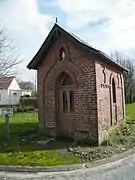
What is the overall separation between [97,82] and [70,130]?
2.95 metres

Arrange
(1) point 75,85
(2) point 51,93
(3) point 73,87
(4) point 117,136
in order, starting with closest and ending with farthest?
(1) point 75,85
(3) point 73,87
(4) point 117,136
(2) point 51,93

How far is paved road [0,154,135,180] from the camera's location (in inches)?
338

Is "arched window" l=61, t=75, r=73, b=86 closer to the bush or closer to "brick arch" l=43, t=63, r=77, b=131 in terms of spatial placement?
"brick arch" l=43, t=63, r=77, b=131

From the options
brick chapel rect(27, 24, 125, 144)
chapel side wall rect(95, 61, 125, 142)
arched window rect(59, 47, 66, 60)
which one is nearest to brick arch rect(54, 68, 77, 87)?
brick chapel rect(27, 24, 125, 144)

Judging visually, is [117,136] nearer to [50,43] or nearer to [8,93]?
[50,43]

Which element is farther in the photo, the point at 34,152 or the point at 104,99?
the point at 104,99

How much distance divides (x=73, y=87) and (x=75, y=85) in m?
0.26

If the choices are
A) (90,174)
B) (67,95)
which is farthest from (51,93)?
(90,174)

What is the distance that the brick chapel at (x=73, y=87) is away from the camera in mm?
12776

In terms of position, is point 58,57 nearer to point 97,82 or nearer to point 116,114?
point 97,82

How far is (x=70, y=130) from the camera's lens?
14023mm

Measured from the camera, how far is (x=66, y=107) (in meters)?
14.4

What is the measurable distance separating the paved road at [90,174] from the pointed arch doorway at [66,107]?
15.1 ft

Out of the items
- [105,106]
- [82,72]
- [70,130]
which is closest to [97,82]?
[82,72]
